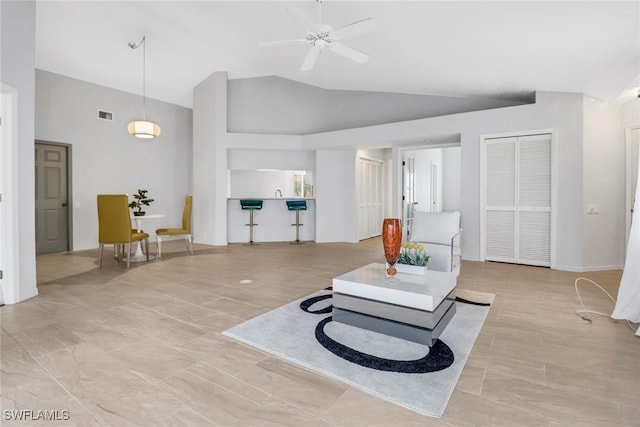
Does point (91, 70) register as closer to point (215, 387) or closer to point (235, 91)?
point (235, 91)

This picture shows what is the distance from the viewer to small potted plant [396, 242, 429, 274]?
2973 millimetres

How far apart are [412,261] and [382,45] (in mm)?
3339

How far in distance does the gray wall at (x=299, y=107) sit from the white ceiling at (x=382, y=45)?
0.45 meters

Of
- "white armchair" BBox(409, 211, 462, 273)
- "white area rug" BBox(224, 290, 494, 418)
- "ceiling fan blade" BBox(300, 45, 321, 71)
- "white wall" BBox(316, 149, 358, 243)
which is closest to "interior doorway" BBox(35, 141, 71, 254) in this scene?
"white wall" BBox(316, 149, 358, 243)

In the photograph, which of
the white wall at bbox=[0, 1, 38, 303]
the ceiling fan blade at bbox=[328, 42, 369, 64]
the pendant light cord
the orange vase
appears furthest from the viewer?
the pendant light cord

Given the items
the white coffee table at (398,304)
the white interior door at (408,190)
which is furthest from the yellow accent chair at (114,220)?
the white interior door at (408,190)

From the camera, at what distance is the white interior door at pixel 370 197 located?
8.64 metres

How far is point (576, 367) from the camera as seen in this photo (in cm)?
209

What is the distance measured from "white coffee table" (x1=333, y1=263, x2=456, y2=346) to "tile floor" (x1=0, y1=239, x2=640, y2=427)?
0.36 metres

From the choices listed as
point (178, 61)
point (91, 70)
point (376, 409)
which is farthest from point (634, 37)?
point (91, 70)

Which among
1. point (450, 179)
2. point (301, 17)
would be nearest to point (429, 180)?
point (450, 179)

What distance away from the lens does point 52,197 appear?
6422 millimetres

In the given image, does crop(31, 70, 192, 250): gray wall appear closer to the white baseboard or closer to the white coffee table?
the white coffee table

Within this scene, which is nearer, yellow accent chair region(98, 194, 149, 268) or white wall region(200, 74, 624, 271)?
white wall region(200, 74, 624, 271)
